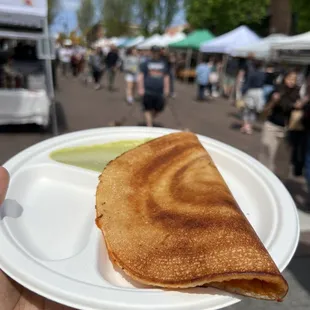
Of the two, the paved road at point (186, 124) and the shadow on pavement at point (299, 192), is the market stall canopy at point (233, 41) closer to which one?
the paved road at point (186, 124)

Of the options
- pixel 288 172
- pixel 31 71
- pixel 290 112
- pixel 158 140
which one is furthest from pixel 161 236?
pixel 31 71

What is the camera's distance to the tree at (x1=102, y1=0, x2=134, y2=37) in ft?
204

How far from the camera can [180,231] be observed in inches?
48.0

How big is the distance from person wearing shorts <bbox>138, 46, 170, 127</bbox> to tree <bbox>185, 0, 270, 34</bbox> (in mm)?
21877

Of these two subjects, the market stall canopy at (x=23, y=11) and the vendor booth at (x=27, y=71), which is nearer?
the market stall canopy at (x=23, y=11)

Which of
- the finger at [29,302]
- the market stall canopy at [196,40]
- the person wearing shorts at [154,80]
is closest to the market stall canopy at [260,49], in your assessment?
the person wearing shorts at [154,80]

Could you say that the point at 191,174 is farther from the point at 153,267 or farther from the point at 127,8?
the point at 127,8

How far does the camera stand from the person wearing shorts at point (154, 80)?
7172 mm

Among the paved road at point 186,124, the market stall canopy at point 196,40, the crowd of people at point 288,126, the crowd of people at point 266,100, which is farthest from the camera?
the market stall canopy at point 196,40

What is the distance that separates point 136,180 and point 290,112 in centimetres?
409

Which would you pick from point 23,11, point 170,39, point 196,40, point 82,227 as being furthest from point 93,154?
point 170,39

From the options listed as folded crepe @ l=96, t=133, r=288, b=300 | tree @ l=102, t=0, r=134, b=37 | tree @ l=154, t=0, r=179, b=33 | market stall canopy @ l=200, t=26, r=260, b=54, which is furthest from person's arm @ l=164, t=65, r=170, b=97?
tree @ l=102, t=0, r=134, b=37

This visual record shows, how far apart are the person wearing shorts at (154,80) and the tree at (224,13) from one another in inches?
861

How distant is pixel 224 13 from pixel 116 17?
4222cm
